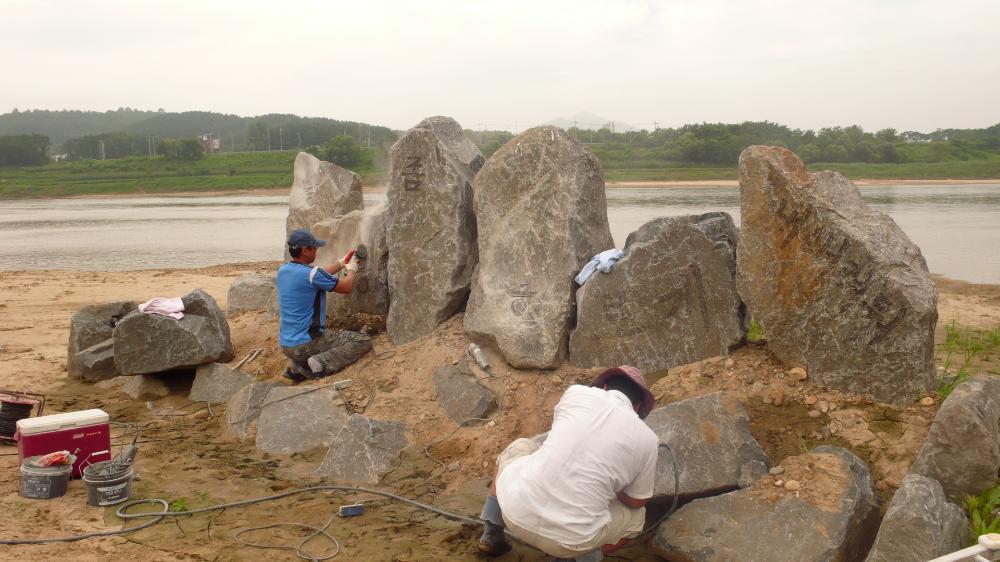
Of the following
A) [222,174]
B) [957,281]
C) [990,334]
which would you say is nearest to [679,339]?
[990,334]

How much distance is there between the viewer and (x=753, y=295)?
5.99 metres

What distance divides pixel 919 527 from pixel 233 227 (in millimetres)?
26504

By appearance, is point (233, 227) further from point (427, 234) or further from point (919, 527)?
point (919, 527)

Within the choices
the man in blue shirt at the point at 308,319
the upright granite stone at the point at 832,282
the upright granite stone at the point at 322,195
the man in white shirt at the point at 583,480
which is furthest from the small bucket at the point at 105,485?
the upright granite stone at the point at 322,195

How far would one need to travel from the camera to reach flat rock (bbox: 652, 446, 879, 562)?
4496mm

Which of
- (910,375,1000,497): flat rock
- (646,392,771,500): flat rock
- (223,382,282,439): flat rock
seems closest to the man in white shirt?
(646,392,771,500): flat rock

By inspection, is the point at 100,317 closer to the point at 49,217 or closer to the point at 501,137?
the point at 501,137

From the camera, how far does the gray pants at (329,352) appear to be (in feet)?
25.3

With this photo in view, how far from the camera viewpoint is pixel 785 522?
464 cm

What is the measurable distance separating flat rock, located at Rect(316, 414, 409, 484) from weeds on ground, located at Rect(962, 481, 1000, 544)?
387 cm

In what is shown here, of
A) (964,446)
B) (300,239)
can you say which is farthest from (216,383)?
(964,446)

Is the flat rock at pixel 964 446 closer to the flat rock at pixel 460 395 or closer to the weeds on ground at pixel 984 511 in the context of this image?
the weeds on ground at pixel 984 511

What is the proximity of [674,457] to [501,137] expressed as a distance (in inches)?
365

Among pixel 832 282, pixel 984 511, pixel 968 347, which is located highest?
pixel 832 282
